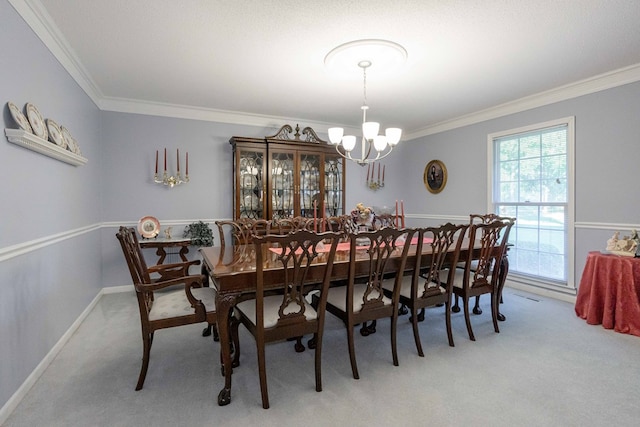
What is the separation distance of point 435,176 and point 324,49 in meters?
3.27

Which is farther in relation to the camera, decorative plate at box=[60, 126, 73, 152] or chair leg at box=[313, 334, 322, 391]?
decorative plate at box=[60, 126, 73, 152]

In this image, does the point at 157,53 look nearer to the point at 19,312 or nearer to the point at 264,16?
the point at 264,16

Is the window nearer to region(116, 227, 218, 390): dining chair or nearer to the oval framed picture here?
the oval framed picture

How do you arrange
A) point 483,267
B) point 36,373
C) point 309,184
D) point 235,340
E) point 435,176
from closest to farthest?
point 36,373, point 235,340, point 483,267, point 309,184, point 435,176

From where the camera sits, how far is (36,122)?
201 cm

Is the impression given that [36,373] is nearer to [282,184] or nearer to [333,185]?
[282,184]

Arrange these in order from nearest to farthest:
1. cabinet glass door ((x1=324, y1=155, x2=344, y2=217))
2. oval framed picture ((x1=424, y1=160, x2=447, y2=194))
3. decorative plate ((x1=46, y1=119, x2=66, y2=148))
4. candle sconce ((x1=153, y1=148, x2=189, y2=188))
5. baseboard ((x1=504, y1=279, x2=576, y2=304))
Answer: decorative plate ((x1=46, y1=119, x2=66, y2=148)), baseboard ((x1=504, y1=279, x2=576, y2=304)), candle sconce ((x1=153, y1=148, x2=189, y2=188)), cabinet glass door ((x1=324, y1=155, x2=344, y2=217)), oval framed picture ((x1=424, y1=160, x2=447, y2=194))

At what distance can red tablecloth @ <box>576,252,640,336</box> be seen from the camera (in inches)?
104

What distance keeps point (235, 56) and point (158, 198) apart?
231 centimetres

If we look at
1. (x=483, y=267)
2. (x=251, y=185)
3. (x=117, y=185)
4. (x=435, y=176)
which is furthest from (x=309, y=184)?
(x=483, y=267)

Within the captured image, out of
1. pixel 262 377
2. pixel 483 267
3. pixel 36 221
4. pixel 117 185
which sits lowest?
pixel 262 377

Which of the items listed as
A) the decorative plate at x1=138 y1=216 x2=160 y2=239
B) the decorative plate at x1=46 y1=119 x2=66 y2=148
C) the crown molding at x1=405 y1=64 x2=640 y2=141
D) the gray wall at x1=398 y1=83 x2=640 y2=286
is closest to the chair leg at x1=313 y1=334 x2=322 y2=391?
the decorative plate at x1=46 y1=119 x2=66 y2=148

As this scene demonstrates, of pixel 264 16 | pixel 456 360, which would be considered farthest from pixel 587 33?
pixel 456 360

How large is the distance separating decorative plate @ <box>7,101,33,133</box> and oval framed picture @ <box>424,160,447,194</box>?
4870 millimetres
